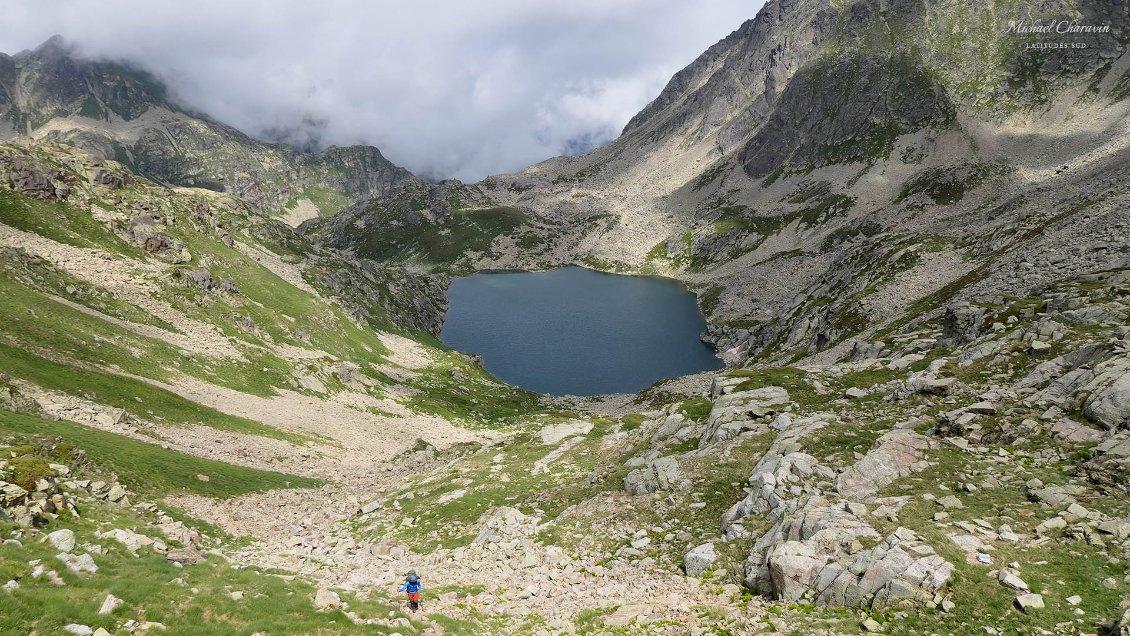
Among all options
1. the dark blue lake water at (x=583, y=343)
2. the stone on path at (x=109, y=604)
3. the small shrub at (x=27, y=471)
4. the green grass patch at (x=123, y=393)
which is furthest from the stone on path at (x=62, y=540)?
the dark blue lake water at (x=583, y=343)

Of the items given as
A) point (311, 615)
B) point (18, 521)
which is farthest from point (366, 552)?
point (18, 521)

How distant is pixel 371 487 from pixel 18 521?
89.6ft

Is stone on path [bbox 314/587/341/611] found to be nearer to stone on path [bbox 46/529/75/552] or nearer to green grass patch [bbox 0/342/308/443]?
Result: stone on path [bbox 46/529/75/552]

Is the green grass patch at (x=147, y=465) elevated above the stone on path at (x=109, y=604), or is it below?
above

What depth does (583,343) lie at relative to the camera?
151 meters

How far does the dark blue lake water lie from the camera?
4993 inches

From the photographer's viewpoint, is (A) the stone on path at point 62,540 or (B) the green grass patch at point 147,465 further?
(B) the green grass patch at point 147,465

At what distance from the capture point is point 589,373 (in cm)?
12900

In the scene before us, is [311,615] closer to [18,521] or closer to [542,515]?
[18,521]

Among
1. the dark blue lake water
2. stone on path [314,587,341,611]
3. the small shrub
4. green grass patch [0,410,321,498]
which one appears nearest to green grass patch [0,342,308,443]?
green grass patch [0,410,321,498]

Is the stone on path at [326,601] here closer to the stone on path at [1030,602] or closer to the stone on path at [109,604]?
the stone on path at [109,604]

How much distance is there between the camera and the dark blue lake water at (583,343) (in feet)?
416

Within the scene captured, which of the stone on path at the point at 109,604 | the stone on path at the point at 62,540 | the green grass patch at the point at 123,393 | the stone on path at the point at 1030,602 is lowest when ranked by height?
the stone on path at the point at 1030,602

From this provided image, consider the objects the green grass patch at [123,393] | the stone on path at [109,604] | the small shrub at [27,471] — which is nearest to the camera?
the stone on path at [109,604]
